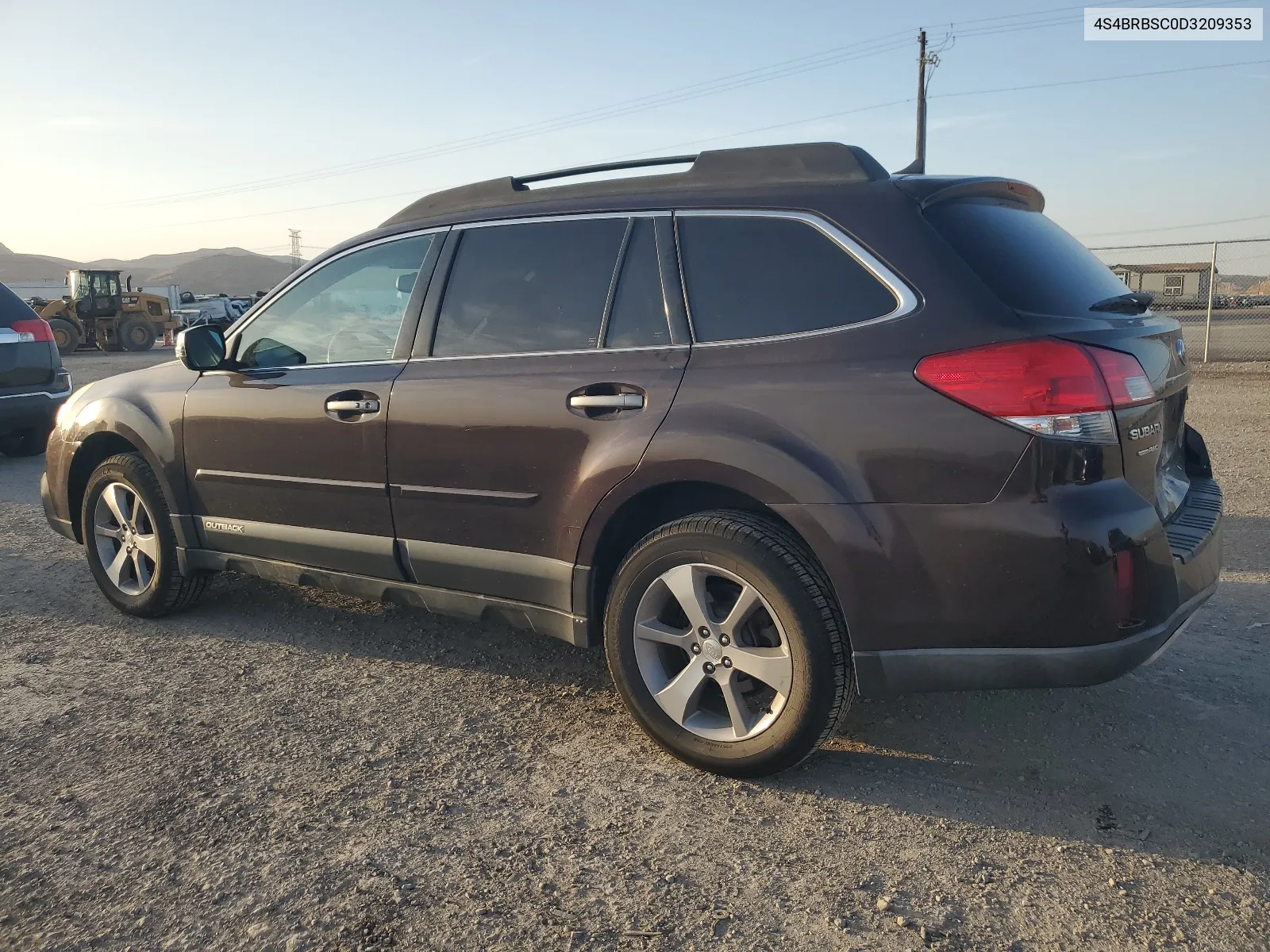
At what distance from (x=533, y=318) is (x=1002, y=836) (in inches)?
83.8

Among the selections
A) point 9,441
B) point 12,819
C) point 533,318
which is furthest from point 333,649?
point 9,441

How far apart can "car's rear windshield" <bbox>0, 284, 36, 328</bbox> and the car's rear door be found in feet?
22.5

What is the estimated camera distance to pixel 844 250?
280cm

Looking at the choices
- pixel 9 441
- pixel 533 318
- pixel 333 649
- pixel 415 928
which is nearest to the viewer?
pixel 415 928

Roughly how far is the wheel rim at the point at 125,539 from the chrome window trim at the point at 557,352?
1.82m

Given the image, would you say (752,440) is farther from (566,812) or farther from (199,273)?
(199,273)

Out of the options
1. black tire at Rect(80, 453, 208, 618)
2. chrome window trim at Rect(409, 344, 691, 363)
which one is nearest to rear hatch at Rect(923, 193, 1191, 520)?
chrome window trim at Rect(409, 344, 691, 363)

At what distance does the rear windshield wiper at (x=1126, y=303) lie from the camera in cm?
284

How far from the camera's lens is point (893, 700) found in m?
3.52

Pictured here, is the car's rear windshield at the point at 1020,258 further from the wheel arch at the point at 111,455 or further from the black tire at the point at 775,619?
the wheel arch at the point at 111,455

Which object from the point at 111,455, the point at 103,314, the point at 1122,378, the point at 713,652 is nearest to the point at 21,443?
the point at 111,455

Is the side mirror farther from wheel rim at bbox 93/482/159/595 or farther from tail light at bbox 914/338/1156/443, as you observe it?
tail light at bbox 914/338/1156/443

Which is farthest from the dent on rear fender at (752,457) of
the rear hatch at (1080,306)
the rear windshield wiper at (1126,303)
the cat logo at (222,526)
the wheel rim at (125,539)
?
the wheel rim at (125,539)

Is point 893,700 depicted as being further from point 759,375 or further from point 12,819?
point 12,819
